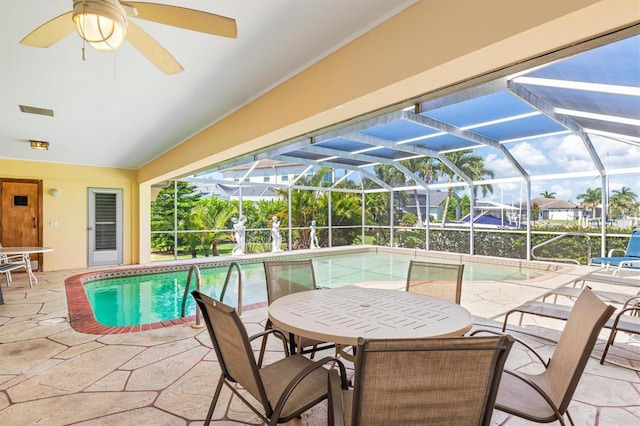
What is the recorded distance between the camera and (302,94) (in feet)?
11.0

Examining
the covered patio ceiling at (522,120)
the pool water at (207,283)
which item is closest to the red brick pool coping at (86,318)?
the pool water at (207,283)

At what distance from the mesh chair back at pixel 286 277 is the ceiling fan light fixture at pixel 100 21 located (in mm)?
1984

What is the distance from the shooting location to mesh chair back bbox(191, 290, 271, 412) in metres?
1.60

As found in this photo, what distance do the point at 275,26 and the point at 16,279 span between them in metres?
8.32

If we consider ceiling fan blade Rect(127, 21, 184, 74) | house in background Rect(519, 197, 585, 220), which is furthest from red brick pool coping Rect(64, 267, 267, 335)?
house in background Rect(519, 197, 585, 220)

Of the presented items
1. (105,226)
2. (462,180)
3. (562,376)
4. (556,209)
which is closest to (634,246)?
(556,209)

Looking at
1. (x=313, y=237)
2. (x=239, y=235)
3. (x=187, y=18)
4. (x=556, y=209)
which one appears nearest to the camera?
(x=187, y=18)

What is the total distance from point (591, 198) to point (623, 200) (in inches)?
27.2

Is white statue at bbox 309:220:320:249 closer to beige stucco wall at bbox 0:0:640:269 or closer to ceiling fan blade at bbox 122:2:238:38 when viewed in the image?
beige stucco wall at bbox 0:0:640:269

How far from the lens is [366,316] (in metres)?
2.16

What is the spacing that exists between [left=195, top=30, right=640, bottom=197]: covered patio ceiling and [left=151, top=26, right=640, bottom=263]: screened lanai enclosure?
0.03 m

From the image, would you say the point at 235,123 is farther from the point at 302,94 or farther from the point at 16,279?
the point at 16,279

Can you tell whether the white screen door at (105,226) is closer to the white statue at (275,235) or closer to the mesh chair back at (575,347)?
the white statue at (275,235)

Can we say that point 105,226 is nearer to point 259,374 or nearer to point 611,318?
point 259,374
